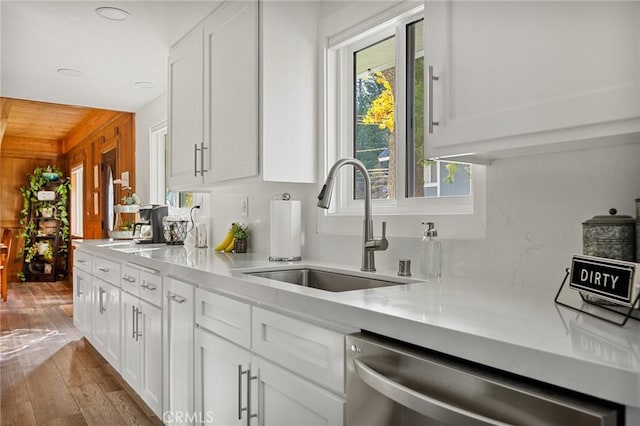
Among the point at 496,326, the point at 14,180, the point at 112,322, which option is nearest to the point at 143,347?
the point at 112,322

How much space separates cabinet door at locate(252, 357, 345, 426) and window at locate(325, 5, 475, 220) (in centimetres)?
88

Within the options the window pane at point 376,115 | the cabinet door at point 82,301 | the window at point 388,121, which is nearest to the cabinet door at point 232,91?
the window at point 388,121

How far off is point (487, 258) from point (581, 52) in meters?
0.75

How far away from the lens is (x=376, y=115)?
2.33m

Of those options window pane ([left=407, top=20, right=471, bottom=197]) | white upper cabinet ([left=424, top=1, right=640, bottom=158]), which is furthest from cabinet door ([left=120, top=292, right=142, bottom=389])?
white upper cabinet ([left=424, top=1, right=640, bottom=158])

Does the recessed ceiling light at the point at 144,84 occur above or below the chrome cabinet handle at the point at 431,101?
above

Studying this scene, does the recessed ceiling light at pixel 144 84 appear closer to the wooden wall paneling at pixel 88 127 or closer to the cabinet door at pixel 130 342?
the wooden wall paneling at pixel 88 127

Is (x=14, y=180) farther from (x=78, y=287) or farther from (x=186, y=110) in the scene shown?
(x=186, y=110)

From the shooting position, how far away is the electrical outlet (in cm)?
312

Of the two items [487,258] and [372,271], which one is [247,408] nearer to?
[372,271]

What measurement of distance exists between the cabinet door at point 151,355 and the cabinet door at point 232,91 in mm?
780

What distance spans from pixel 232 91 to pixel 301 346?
1.55m

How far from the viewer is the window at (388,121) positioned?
6.59 ft

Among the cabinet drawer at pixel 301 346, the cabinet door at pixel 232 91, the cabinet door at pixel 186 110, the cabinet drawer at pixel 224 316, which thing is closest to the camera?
the cabinet drawer at pixel 301 346
